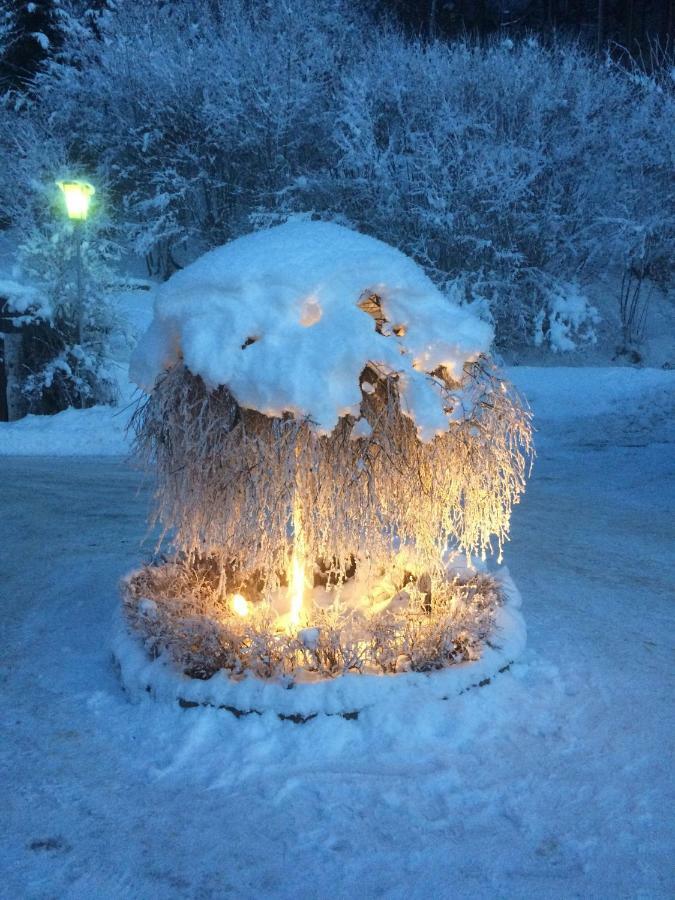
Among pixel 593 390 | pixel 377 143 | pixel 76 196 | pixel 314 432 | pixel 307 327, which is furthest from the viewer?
pixel 377 143

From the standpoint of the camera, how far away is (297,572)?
5.71 metres

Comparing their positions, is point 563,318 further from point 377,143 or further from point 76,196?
point 76,196

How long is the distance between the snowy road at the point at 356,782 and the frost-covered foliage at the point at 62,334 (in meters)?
11.5

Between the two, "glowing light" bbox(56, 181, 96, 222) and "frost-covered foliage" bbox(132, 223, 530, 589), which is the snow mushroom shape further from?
"glowing light" bbox(56, 181, 96, 222)

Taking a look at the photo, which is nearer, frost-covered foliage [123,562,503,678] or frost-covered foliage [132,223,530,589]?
frost-covered foliage [132,223,530,589]

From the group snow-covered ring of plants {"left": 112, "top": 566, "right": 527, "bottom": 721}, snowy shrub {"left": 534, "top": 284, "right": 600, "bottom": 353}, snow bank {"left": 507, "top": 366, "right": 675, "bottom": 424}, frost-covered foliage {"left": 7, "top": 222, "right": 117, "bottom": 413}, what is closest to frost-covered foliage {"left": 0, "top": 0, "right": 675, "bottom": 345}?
snowy shrub {"left": 534, "top": 284, "right": 600, "bottom": 353}

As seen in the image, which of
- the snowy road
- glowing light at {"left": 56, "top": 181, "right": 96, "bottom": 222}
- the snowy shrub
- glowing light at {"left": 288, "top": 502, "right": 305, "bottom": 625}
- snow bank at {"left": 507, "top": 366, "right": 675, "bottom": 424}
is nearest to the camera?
the snowy road

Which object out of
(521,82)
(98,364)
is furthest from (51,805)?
(521,82)

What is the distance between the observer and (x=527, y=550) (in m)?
8.92

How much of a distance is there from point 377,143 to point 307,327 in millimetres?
23697

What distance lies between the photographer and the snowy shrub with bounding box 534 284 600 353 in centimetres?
2312

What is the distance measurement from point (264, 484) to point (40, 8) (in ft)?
109

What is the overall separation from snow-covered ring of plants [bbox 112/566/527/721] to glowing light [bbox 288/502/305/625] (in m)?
0.76

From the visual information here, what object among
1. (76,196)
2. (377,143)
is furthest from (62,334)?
(377,143)
